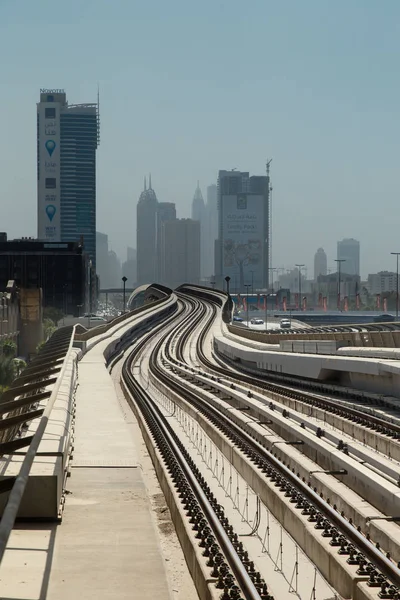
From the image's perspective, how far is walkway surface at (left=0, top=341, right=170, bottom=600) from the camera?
1105 cm

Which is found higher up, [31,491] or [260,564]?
[31,491]

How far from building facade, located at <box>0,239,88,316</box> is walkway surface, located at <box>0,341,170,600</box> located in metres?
157

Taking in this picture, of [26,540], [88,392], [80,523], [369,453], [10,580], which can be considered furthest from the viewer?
[88,392]

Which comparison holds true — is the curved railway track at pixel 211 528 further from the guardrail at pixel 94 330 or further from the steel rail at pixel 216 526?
the guardrail at pixel 94 330

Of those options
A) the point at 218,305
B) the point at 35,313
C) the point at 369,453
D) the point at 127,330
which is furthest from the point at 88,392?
the point at 218,305

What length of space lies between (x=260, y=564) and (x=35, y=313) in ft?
298

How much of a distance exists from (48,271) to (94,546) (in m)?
165

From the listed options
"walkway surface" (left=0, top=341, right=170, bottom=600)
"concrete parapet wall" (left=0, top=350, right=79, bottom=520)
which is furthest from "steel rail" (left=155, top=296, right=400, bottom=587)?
"concrete parapet wall" (left=0, top=350, right=79, bottom=520)

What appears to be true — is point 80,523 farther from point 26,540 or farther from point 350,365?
point 350,365

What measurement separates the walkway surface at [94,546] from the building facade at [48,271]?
15691 centimetres

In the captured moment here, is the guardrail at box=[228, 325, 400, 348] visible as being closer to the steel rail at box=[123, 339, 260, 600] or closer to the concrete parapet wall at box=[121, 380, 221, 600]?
the steel rail at box=[123, 339, 260, 600]

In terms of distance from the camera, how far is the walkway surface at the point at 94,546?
11.0 m

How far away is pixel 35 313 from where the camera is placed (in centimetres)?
10412

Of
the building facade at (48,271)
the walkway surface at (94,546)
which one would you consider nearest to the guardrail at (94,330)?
the walkway surface at (94,546)
